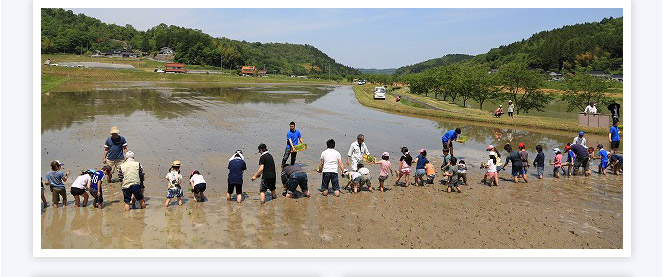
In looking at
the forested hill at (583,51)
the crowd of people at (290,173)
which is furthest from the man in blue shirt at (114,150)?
the forested hill at (583,51)

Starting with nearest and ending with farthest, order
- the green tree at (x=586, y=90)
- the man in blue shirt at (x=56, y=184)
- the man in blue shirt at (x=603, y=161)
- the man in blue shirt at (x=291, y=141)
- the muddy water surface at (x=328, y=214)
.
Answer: the muddy water surface at (x=328, y=214) → the man in blue shirt at (x=56, y=184) → the man in blue shirt at (x=291, y=141) → the man in blue shirt at (x=603, y=161) → the green tree at (x=586, y=90)

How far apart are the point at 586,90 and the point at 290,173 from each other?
30.2 metres

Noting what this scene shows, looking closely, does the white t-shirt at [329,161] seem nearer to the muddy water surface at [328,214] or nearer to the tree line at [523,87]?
the muddy water surface at [328,214]

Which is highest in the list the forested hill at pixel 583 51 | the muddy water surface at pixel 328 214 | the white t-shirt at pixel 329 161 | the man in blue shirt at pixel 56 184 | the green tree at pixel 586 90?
the forested hill at pixel 583 51

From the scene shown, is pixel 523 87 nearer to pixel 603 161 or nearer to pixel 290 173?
pixel 603 161

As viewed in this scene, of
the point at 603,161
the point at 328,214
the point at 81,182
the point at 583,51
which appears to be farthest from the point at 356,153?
the point at 583,51

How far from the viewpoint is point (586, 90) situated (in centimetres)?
3303

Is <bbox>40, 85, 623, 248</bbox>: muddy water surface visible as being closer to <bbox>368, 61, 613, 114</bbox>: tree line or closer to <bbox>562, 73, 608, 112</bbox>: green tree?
<bbox>562, 73, 608, 112</bbox>: green tree

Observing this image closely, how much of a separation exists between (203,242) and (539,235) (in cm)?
693

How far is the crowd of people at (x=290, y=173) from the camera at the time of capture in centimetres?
1013

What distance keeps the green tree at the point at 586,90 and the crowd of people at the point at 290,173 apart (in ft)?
65.6

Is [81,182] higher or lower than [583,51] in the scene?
lower


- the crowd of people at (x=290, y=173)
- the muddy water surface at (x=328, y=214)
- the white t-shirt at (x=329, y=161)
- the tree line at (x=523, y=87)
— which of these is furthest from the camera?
the tree line at (x=523, y=87)

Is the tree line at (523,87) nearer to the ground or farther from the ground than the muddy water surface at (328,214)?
farther from the ground
